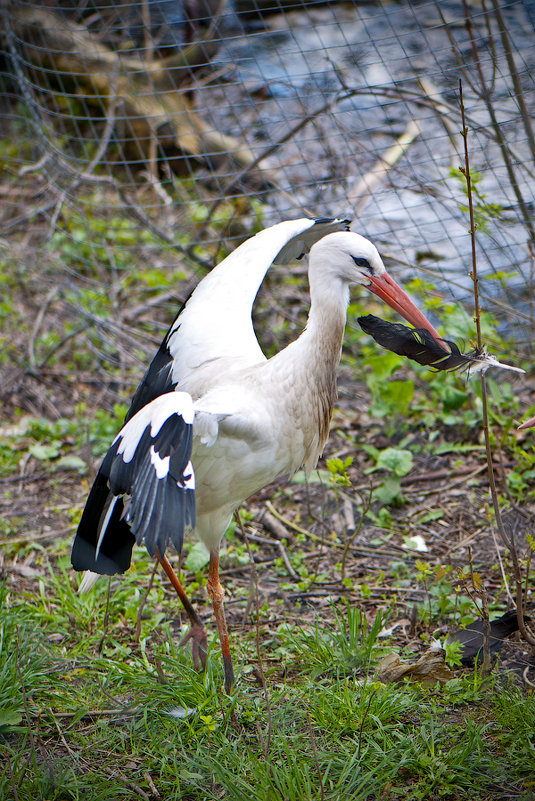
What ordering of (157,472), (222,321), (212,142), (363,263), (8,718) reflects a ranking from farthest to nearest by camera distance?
1. (212,142)
2. (222,321)
3. (363,263)
4. (8,718)
5. (157,472)

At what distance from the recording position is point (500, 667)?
99.0 inches

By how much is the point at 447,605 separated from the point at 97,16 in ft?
18.7

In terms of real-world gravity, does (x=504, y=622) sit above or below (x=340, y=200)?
below

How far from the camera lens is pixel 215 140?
230 inches

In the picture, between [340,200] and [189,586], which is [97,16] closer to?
[340,200]

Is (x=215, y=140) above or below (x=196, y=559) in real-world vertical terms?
above

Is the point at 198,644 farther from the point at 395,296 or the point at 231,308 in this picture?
the point at 395,296

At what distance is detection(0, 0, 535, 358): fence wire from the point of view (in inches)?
176

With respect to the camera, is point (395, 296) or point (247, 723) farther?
point (395, 296)

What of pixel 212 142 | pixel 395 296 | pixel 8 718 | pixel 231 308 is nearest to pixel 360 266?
pixel 395 296

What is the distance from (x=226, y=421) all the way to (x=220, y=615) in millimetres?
697

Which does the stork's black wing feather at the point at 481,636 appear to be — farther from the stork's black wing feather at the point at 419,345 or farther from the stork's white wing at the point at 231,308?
the stork's white wing at the point at 231,308

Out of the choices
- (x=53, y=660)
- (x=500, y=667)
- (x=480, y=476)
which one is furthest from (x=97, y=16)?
(x=500, y=667)

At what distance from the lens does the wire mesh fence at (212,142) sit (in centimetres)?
448
